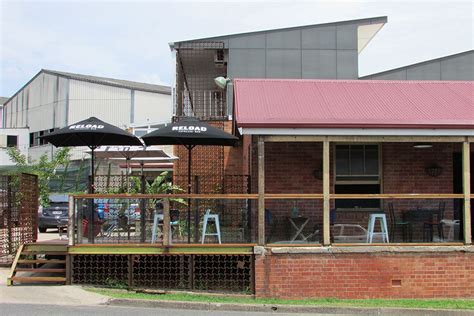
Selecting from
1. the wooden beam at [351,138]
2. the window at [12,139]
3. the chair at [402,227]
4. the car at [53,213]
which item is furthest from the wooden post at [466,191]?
the window at [12,139]

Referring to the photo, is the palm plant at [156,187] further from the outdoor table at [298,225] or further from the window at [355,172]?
the window at [355,172]

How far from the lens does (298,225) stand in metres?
10.2

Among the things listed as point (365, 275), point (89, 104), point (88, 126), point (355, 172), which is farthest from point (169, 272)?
point (89, 104)

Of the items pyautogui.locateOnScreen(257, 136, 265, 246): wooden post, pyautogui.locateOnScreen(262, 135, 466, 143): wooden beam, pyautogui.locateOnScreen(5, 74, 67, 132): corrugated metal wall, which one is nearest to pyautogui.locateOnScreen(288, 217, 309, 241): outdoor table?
pyautogui.locateOnScreen(257, 136, 265, 246): wooden post

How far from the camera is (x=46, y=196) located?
20.5m

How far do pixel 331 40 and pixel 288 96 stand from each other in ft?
31.5

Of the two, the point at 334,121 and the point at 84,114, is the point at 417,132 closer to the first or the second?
the point at 334,121

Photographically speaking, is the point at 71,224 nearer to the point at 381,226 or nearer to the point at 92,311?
the point at 92,311

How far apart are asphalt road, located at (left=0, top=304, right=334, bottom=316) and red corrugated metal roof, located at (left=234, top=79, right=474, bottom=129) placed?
3.15 meters

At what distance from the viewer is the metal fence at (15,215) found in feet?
36.1

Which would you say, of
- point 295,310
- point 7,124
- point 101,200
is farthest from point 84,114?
point 295,310

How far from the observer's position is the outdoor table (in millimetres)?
10086

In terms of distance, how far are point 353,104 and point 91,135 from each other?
5081 mm

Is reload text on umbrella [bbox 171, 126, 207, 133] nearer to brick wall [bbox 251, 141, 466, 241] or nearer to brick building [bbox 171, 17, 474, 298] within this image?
brick building [bbox 171, 17, 474, 298]
